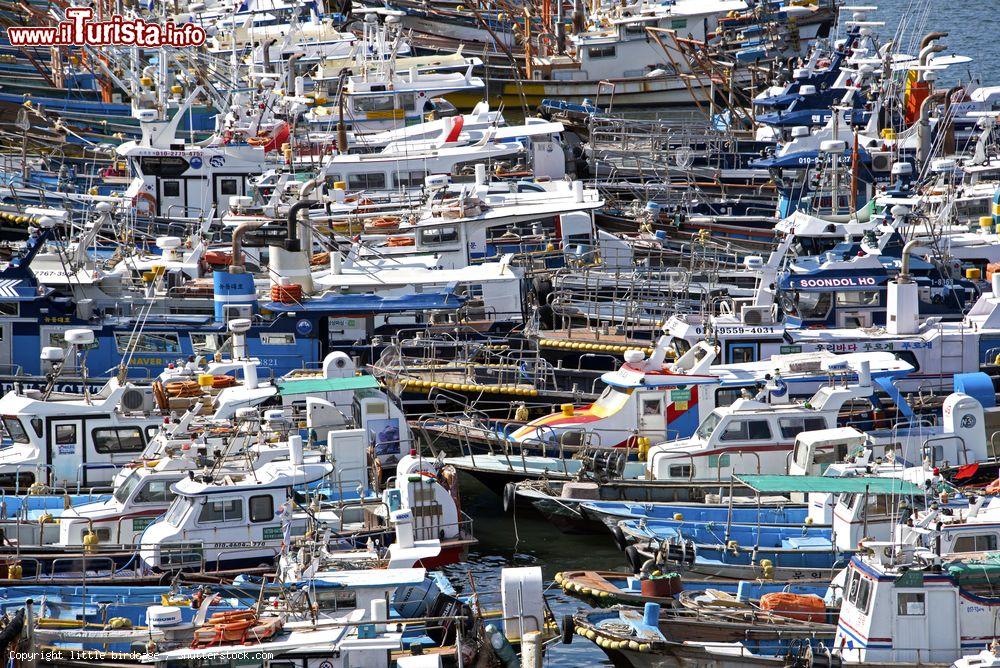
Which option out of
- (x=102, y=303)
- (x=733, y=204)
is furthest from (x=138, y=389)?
(x=733, y=204)

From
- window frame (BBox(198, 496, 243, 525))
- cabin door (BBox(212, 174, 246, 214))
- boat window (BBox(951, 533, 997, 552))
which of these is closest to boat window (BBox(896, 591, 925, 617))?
boat window (BBox(951, 533, 997, 552))

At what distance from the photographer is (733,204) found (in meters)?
47.1

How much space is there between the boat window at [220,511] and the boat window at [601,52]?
1594 inches

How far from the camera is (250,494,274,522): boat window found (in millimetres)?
25531

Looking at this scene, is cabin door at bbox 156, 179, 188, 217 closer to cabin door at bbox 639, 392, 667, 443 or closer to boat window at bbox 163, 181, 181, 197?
boat window at bbox 163, 181, 181, 197

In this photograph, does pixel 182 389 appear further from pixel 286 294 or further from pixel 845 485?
pixel 845 485

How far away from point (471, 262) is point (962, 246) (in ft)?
35.5

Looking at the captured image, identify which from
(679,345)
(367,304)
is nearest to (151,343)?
(367,304)

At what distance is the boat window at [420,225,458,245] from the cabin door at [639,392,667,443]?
10402 mm

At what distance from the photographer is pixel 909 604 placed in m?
21.4

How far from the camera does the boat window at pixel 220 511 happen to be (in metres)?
25.3

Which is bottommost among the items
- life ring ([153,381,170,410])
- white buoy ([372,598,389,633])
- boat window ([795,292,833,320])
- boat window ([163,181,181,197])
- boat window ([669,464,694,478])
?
boat window ([669,464,694,478])

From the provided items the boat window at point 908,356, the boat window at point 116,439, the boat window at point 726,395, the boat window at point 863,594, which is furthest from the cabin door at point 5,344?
the boat window at point 863,594

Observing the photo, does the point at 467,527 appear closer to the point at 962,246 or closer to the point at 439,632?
the point at 439,632
